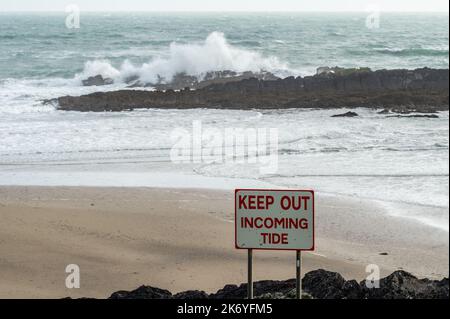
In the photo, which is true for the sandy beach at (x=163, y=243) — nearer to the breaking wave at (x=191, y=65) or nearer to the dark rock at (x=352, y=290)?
the dark rock at (x=352, y=290)

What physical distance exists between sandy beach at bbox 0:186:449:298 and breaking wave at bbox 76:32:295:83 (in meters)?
14.4

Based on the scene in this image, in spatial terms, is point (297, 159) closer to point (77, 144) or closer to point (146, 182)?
→ point (146, 182)

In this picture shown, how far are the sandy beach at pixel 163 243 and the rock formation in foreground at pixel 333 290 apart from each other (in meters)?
0.89

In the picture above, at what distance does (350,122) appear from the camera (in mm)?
13406

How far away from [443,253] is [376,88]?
35.3 feet

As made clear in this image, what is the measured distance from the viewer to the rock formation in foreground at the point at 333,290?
4.12 metres

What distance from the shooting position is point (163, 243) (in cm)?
702

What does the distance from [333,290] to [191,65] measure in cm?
2112

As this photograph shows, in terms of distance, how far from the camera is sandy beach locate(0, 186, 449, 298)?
233 inches

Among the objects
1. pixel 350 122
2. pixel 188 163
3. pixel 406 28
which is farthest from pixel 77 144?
pixel 406 28

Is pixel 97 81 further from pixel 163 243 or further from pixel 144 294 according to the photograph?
pixel 144 294

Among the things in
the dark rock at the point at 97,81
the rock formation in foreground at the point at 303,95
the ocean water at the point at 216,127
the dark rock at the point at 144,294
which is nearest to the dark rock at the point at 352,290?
the dark rock at the point at 144,294

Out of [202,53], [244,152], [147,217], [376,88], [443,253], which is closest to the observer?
[443,253]

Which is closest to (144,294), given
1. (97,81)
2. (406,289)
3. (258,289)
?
(258,289)
